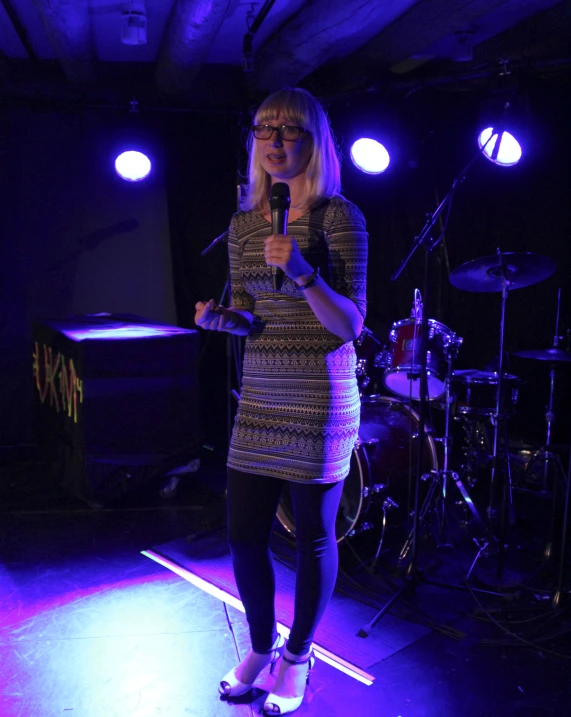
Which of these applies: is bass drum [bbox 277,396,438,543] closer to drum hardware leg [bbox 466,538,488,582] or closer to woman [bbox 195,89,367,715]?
drum hardware leg [bbox 466,538,488,582]

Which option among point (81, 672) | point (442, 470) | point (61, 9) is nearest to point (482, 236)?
point (442, 470)

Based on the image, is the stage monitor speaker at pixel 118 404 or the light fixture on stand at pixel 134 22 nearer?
the light fixture on stand at pixel 134 22

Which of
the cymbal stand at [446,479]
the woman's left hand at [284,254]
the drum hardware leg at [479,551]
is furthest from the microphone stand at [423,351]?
the woman's left hand at [284,254]

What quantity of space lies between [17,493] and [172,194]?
2457 millimetres

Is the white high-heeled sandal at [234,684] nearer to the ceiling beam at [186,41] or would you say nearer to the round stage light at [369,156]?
the ceiling beam at [186,41]

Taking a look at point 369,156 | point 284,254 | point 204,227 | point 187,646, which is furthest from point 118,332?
point 284,254

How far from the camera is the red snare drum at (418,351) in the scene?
3320 millimetres

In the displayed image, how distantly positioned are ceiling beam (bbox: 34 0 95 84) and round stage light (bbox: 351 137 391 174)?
1.76 meters

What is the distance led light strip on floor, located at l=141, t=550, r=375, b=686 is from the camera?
7.43 feet

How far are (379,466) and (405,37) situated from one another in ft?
7.73

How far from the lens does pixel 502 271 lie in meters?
3.09

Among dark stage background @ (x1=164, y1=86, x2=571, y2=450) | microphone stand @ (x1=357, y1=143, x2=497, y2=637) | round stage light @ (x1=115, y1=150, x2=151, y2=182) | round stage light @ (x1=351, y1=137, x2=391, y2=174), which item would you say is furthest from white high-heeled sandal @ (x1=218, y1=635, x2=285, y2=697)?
round stage light @ (x1=115, y1=150, x2=151, y2=182)

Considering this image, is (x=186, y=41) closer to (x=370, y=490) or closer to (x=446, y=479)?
(x=370, y=490)

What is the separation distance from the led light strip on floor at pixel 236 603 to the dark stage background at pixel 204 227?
6.42 feet
